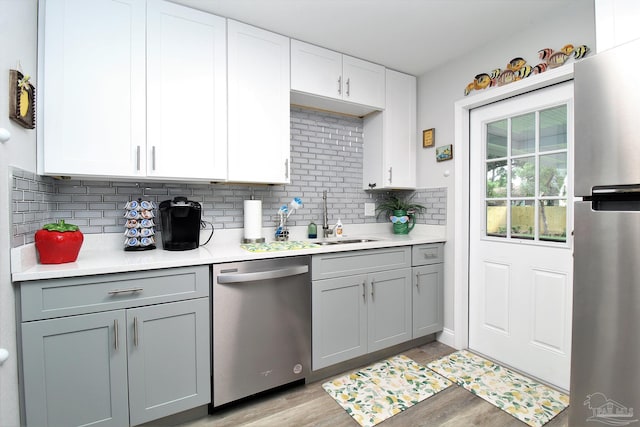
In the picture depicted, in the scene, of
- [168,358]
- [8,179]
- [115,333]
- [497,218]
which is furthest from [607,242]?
[8,179]

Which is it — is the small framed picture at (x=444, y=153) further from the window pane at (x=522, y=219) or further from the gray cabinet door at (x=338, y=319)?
the gray cabinet door at (x=338, y=319)

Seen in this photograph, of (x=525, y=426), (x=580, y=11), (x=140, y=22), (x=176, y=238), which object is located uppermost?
(x=580, y=11)

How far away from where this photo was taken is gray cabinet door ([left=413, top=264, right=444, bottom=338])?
8.28ft

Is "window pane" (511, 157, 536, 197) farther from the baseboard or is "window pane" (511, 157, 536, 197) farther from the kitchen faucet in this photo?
the kitchen faucet

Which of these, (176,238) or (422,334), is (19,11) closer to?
(176,238)

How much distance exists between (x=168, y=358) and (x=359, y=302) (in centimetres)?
126

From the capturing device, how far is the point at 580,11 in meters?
1.86

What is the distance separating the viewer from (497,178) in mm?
2428

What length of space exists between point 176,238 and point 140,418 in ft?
3.12

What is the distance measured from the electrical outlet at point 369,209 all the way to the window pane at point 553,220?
139 centimetres

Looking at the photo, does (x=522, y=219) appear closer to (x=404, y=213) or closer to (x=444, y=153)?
(x=444, y=153)

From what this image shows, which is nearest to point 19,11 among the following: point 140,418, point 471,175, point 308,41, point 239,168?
point 239,168

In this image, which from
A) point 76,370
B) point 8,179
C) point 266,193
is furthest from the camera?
point 266,193

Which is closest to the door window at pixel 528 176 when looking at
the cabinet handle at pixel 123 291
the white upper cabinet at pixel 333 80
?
the white upper cabinet at pixel 333 80
